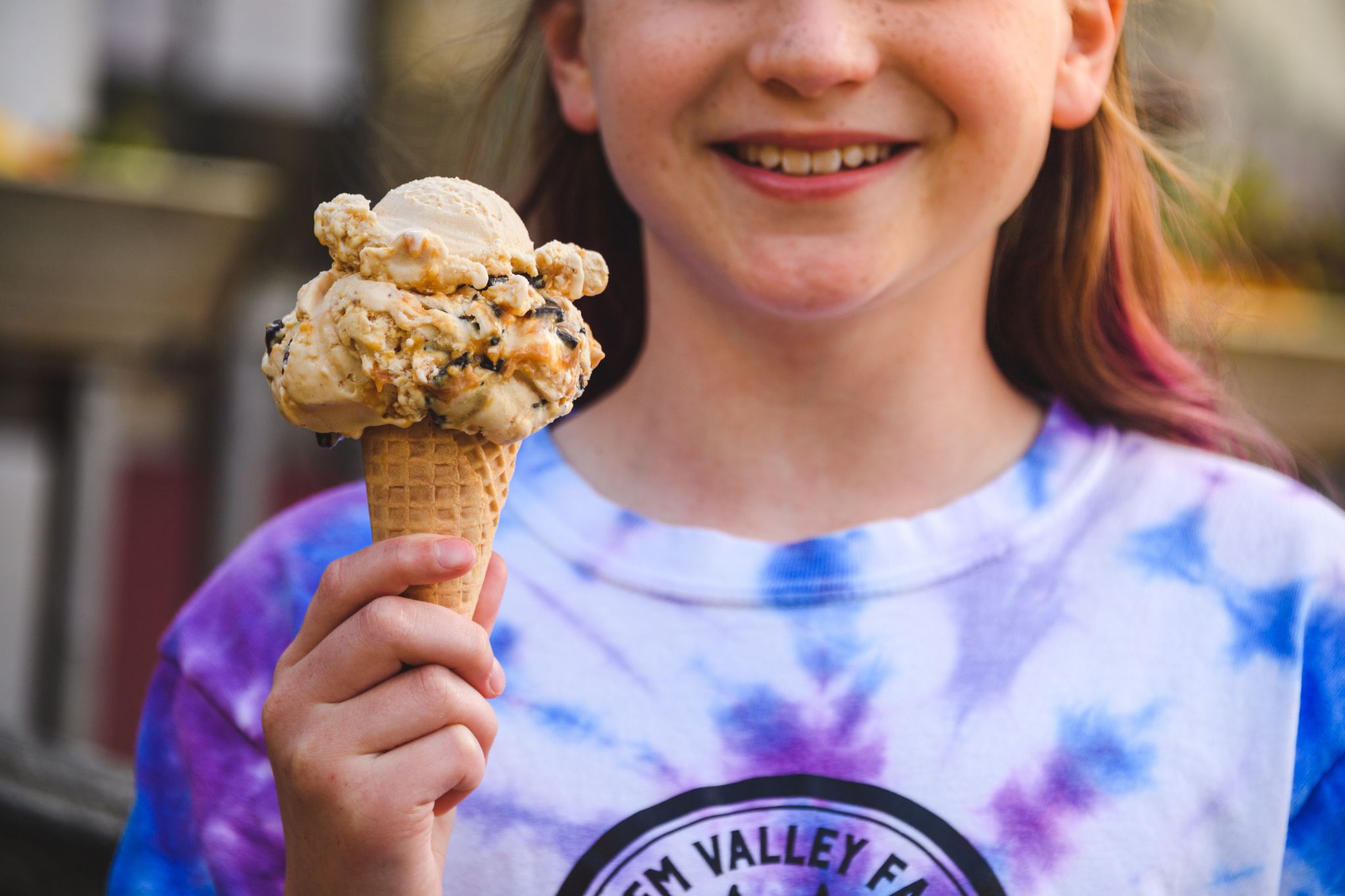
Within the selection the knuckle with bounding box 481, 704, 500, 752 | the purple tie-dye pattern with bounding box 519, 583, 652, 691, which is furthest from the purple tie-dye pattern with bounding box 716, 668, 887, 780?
the knuckle with bounding box 481, 704, 500, 752

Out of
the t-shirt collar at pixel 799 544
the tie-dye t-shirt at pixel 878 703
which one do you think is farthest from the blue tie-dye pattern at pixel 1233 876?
the t-shirt collar at pixel 799 544

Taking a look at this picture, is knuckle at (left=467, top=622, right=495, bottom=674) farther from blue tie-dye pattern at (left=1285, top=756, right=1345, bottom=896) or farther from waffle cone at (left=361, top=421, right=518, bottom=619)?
blue tie-dye pattern at (left=1285, top=756, right=1345, bottom=896)

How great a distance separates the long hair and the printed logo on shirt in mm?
723

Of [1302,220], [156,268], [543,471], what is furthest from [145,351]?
[1302,220]

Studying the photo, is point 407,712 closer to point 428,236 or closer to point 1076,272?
point 428,236

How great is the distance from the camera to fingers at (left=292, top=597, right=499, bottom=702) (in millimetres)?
1193

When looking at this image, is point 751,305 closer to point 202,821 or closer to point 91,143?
point 202,821

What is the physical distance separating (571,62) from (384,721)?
1015mm

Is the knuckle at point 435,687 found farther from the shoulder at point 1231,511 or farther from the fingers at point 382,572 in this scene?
the shoulder at point 1231,511

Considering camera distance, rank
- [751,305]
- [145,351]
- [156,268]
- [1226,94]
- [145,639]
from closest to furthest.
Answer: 1. [751,305]
2. [1226,94]
3. [156,268]
4. [145,351]
5. [145,639]

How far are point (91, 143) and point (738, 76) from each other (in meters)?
4.03

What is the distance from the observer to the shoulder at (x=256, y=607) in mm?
1610

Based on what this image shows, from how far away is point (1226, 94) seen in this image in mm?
2529

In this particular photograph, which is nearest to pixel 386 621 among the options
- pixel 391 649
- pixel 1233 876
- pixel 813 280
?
pixel 391 649
